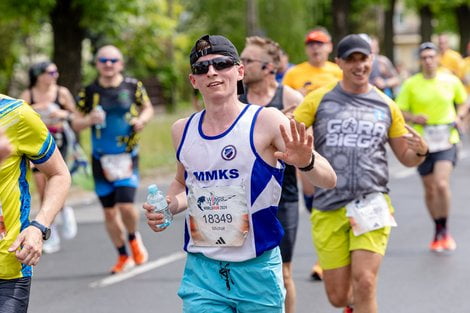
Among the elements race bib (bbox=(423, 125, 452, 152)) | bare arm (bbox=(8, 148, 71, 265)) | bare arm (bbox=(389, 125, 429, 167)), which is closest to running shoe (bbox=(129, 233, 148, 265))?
race bib (bbox=(423, 125, 452, 152))

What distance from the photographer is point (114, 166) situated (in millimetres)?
9367

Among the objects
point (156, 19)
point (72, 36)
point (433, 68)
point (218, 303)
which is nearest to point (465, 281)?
point (433, 68)

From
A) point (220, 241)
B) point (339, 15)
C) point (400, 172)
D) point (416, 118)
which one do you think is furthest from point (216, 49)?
point (339, 15)

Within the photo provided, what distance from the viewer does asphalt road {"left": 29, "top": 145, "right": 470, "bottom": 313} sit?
25.9ft

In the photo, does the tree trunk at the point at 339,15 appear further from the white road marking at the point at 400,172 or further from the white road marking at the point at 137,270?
the white road marking at the point at 137,270

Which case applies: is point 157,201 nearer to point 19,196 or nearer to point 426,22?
point 19,196

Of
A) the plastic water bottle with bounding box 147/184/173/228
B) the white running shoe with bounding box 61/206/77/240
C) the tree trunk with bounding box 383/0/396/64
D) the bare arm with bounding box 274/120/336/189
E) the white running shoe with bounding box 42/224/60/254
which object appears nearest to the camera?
the bare arm with bounding box 274/120/336/189

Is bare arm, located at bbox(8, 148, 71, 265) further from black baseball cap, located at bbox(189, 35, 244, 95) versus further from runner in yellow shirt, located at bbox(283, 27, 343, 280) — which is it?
runner in yellow shirt, located at bbox(283, 27, 343, 280)

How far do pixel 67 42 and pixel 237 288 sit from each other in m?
15.9

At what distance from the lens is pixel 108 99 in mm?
9375

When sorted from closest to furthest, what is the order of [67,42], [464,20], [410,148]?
[410,148] → [67,42] → [464,20]

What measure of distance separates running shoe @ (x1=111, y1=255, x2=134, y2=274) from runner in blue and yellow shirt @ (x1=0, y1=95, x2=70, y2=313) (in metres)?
4.75

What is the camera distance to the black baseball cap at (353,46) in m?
6.35

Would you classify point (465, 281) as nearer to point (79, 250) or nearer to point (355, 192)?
point (355, 192)
